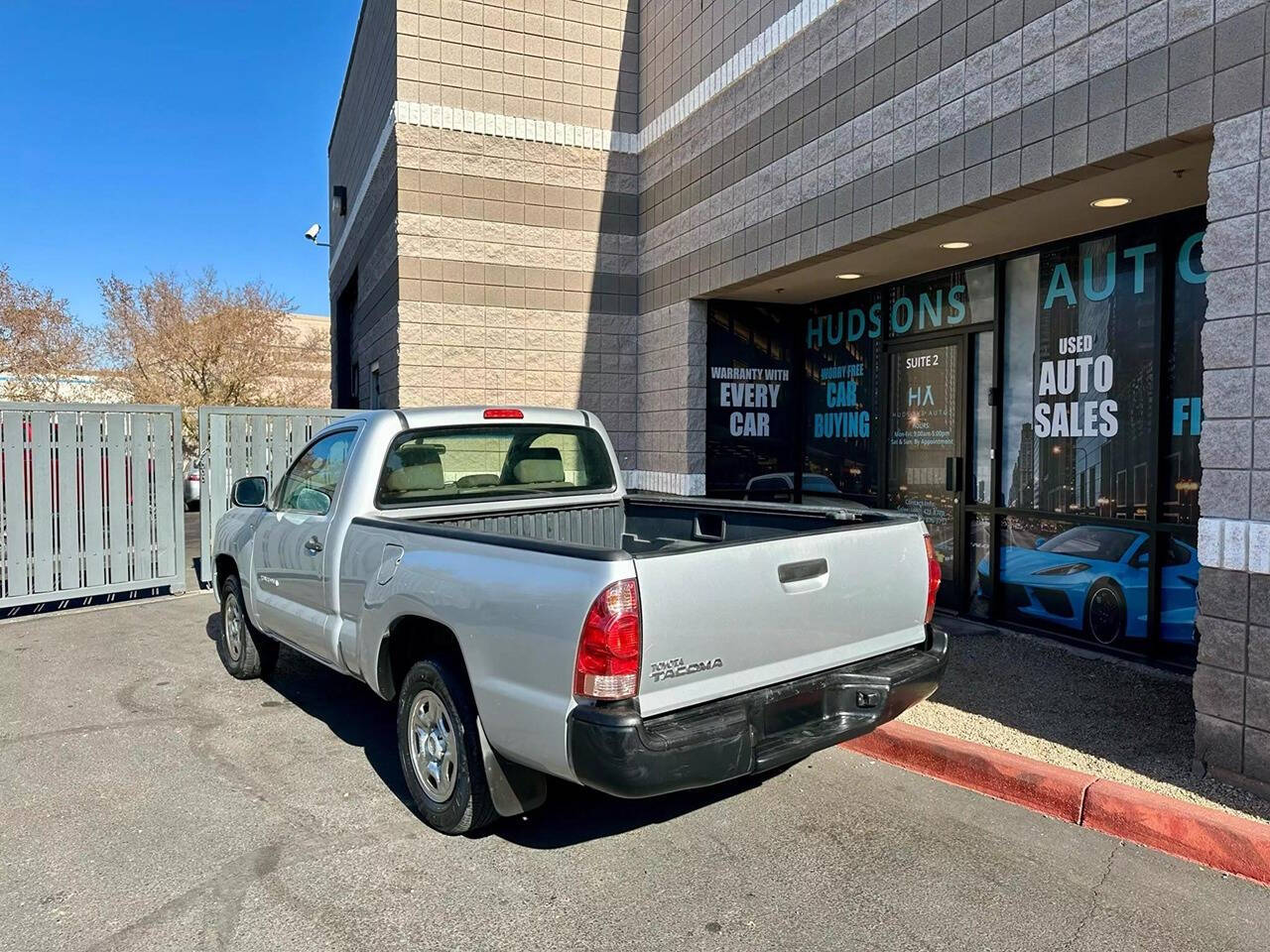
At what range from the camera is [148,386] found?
83.6 feet

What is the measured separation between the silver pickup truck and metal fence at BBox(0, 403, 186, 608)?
4818 mm

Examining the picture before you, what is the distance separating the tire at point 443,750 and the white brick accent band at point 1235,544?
3554 mm

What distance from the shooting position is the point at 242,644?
21.1 ft

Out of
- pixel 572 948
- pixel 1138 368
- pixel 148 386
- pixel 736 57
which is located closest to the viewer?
pixel 572 948

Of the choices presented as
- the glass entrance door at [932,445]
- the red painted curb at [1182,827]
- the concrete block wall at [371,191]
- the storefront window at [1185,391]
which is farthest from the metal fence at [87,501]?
the storefront window at [1185,391]

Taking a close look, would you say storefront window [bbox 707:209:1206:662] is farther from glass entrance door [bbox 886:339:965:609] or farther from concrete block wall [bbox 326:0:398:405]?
concrete block wall [bbox 326:0:398:405]

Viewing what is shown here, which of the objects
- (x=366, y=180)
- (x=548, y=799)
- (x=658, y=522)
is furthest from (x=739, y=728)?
(x=366, y=180)

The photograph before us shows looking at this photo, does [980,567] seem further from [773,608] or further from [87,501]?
[87,501]

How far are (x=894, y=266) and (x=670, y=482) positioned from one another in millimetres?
3850

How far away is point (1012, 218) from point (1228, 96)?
2121 mm

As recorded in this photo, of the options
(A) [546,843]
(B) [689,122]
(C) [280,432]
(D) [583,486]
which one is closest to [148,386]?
(C) [280,432]

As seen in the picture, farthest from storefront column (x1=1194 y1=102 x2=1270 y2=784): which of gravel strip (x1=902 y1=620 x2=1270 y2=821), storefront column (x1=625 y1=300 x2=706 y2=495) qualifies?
storefront column (x1=625 y1=300 x2=706 y2=495)

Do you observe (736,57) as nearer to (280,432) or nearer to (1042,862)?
(280,432)

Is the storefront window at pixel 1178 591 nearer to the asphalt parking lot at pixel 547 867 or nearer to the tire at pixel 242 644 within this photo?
the asphalt parking lot at pixel 547 867
